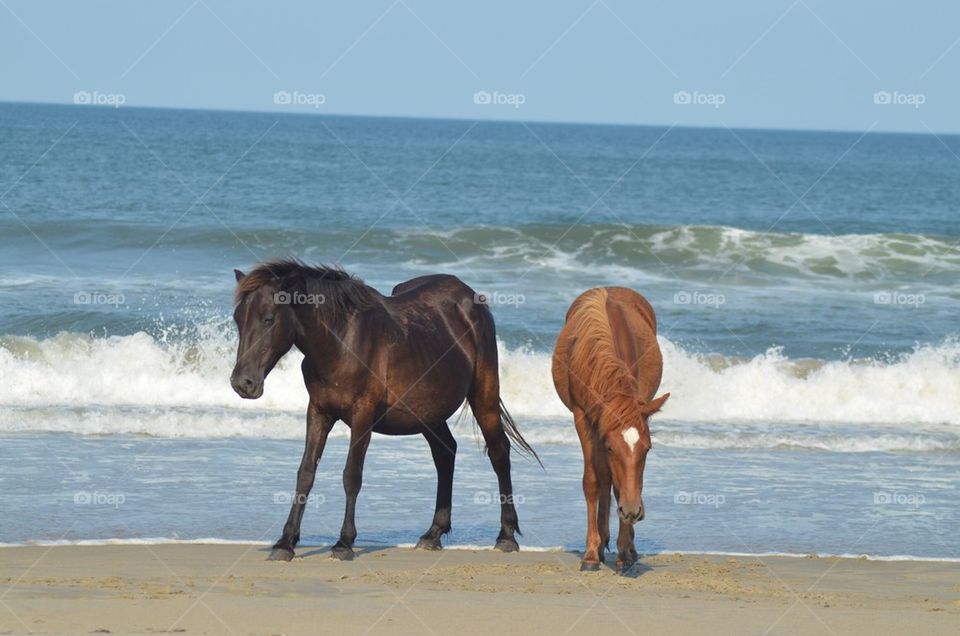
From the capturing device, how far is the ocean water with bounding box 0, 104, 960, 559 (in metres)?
9.47

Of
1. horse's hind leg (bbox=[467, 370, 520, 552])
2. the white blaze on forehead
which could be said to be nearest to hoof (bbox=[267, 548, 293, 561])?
horse's hind leg (bbox=[467, 370, 520, 552])

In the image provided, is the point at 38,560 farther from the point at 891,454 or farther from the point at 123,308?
the point at 123,308

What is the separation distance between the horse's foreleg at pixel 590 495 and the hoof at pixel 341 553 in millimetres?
1368

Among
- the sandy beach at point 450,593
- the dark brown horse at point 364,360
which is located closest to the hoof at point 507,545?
the dark brown horse at point 364,360

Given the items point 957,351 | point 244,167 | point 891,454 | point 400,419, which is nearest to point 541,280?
point 957,351

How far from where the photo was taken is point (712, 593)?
711 centimetres

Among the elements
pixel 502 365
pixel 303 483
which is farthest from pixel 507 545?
pixel 502 365

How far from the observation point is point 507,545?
845 centimetres

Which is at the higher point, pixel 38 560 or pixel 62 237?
pixel 62 237

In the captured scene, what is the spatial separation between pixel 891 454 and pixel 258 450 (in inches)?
241

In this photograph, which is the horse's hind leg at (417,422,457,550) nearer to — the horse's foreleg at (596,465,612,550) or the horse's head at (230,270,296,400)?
the horse's foreleg at (596,465,612,550)

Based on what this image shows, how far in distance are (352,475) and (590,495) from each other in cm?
141

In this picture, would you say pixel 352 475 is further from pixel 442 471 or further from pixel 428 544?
pixel 442 471

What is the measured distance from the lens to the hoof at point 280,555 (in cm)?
766
